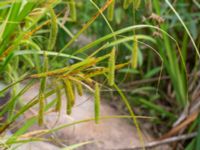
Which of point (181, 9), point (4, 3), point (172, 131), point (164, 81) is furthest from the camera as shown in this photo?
point (164, 81)

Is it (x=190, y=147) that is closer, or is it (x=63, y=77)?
(x=63, y=77)

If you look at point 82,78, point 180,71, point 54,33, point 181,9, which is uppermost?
point 54,33

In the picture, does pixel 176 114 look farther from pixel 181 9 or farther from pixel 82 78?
pixel 82 78

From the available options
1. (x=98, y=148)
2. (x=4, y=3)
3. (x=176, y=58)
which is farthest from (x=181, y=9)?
(x=4, y=3)

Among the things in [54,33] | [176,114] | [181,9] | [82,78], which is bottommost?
[176,114]

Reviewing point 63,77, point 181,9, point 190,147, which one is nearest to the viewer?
point 63,77

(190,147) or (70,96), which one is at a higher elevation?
(70,96)

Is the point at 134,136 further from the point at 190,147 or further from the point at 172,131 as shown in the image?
the point at 190,147

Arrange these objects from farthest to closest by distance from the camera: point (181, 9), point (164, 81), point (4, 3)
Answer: point (164, 81), point (181, 9), point (4, 3)

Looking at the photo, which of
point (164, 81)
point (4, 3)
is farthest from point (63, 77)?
point (164, 81)
